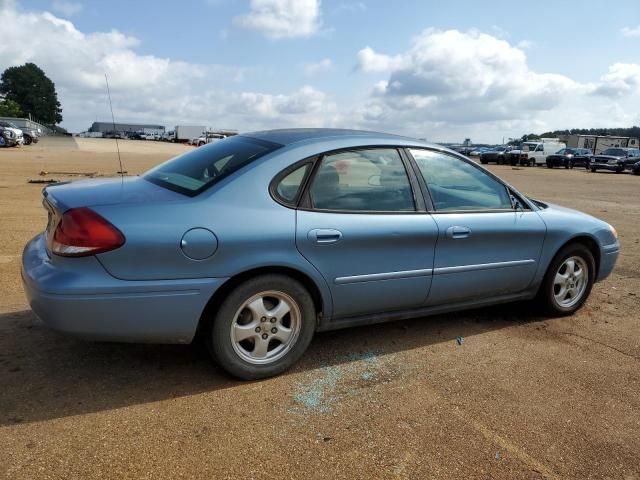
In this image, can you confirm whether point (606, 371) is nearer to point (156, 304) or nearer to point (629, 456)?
point (629, 456)

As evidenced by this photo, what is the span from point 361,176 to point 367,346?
126 cm

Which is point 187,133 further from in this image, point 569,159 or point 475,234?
point 475,234

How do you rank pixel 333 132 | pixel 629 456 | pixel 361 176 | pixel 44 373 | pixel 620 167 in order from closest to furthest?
pixel 629 456 < pixel 44 373 < pixel 361 176 < pixel 333 132 < pixel 620 167

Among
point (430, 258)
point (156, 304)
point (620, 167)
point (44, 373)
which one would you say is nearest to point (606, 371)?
point (430, 258)

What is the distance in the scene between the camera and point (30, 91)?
126 m

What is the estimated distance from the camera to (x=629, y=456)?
108 inches

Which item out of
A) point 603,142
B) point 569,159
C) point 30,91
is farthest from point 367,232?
point 30,91

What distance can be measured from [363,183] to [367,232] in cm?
36

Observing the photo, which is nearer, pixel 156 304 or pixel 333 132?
pixel 156 304

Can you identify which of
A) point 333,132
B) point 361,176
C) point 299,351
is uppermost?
point 333,132

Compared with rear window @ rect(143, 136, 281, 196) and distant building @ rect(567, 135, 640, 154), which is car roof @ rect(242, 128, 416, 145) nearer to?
rear window @ rect(143, 136, 281, 196)

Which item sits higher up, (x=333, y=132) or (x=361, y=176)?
(x=333, y=132)

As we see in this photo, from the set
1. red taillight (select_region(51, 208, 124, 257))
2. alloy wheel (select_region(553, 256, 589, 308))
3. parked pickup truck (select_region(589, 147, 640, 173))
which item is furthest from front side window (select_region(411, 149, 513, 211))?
parked pickup truck (select_region(589, 147, 640, 173))

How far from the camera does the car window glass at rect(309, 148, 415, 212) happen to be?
345cm
